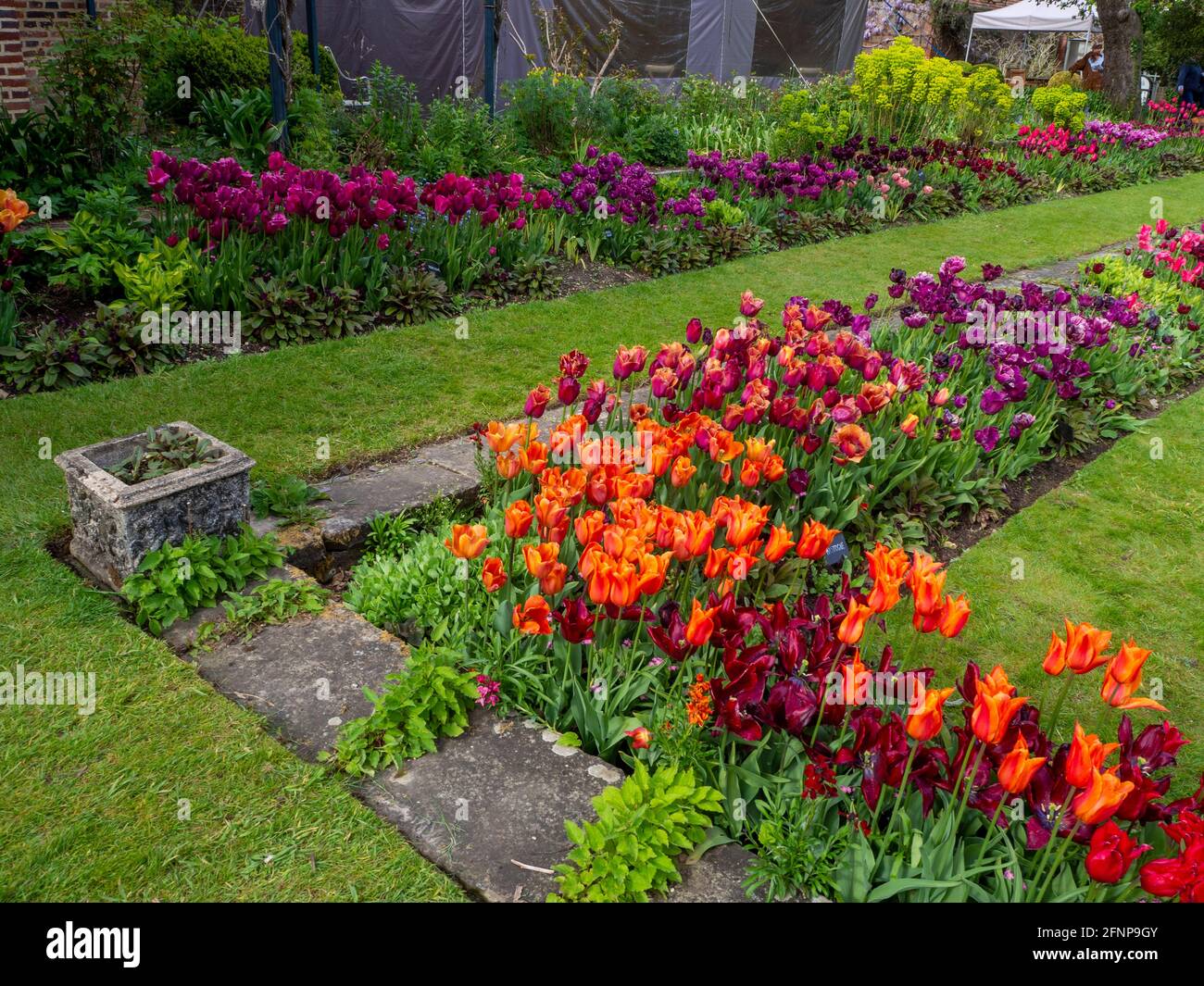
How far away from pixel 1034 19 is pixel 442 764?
36.0m

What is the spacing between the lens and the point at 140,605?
3.22 m

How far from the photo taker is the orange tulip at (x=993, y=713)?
1.99 meters

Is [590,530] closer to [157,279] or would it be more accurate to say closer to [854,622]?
[854,622]

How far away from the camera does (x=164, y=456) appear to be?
3473mm

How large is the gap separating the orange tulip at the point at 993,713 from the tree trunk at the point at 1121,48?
2419 cm

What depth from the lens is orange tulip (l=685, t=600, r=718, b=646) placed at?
246cm

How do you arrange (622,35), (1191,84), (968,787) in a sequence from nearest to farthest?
1. (968,787)
2. (622,35)
3. (1191,84)

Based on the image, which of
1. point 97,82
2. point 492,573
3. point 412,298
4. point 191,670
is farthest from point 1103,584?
point 97,82

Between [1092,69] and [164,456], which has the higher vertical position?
[1092,69]

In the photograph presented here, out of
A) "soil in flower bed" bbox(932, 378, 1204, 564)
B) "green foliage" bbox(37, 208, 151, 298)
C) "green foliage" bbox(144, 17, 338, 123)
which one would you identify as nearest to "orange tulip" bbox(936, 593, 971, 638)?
"soil in flower bed" bbox(932, 378, 1204, 564)

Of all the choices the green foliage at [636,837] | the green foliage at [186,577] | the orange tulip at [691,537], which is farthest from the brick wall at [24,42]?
the green foliage at [636,837]

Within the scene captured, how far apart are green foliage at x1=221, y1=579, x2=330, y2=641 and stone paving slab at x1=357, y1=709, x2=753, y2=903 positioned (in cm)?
81
